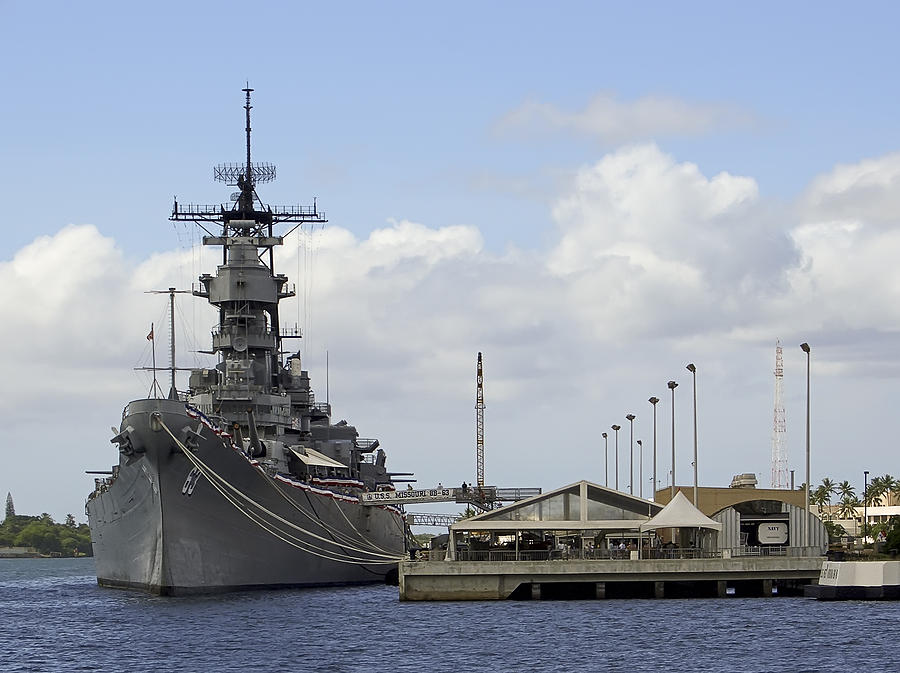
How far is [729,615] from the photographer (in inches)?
2547

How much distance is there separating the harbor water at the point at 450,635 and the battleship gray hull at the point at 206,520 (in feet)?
5.95

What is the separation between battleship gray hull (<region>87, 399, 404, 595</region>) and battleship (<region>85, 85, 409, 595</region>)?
0.22 feet

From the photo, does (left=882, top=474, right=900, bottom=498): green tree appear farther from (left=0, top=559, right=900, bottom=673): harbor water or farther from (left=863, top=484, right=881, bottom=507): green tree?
(left=0, top=559, right=900, bottom=673): harbor water

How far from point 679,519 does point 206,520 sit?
22247 millimetres

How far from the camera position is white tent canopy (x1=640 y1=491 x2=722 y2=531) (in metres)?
70.9

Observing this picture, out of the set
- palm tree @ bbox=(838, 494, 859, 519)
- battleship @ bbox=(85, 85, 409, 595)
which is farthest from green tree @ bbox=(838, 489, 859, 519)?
battleship @ bbox=(85, 85, 409, 595)

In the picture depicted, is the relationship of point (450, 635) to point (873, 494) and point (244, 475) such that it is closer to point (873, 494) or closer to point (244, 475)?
point (244, 475)

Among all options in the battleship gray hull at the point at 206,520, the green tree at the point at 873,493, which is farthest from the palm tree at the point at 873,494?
the battleship gray hull at the point at 206,520

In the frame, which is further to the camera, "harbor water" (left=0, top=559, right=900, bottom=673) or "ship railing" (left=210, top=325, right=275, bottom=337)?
"ship railing" (left=210, top=325, right=275, bottom=337)

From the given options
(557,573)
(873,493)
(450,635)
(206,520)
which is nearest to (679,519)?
(557,573)

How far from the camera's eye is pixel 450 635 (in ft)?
194

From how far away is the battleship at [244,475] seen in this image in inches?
→ 2948

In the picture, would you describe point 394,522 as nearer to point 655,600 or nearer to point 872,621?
point 655,600

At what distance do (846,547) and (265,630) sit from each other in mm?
33576
